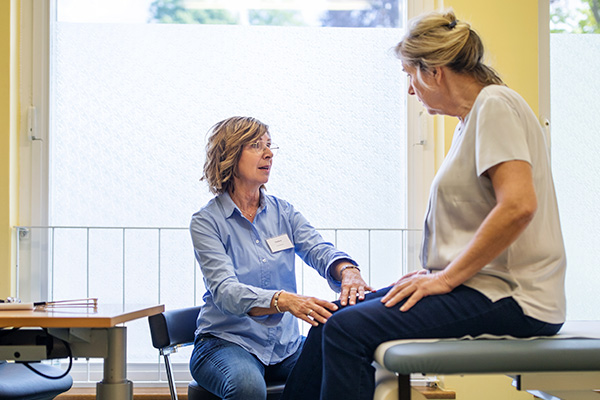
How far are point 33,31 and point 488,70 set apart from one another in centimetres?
229

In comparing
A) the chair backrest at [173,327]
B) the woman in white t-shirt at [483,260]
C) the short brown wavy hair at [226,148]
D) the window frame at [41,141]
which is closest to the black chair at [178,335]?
the chair backrest at [173,327]

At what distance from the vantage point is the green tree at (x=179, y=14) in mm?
3268

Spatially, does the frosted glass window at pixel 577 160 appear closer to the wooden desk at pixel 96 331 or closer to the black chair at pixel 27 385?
the wooden desk at pixel 96 331

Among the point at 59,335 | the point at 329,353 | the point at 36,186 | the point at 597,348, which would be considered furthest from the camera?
the point at 36,186

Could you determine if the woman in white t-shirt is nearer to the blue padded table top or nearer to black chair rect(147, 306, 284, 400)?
the blue padded table top

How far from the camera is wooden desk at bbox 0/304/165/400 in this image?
5.34 feet

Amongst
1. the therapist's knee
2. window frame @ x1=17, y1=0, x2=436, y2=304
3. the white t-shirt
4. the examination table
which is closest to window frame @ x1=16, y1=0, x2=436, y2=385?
window frame @ x1=17, y1=0, x2=436, y2=304

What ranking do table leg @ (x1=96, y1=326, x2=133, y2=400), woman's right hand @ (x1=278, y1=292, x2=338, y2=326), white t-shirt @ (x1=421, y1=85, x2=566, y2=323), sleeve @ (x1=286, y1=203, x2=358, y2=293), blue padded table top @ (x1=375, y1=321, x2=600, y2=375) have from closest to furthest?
blue padded table top @ (x1=375, y1=321, x2=600, y2=375) < white t-shirt @ (x1=421, y1=85, x2=566, y2=323) < table leg @ (x1=96, y1=326, x2=133, y2=400) < woman's right hand @ (x1=278, y1=292, x2=338, y2=326) < sleeve @ (x1=286, y1=203, x2=358, y2=293)

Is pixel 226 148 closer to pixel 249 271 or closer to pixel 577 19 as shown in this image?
pixel 249 271

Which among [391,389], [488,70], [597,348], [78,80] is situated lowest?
[391,389]

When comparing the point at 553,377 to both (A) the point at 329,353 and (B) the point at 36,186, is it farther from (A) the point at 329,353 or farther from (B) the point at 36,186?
(B) the point at 36,186

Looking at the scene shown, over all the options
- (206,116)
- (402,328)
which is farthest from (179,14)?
(402,328)

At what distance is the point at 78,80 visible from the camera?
324cm

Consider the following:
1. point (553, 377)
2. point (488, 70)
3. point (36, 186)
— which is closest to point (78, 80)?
point (36, 186)
